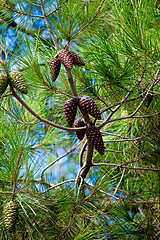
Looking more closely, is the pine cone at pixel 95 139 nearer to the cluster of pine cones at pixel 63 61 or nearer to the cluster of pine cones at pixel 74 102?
the cluster of pine cones at pixel 74 102

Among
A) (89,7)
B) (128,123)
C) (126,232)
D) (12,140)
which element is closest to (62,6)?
(89,7)

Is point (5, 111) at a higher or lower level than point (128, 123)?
higher

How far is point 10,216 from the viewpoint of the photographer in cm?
59

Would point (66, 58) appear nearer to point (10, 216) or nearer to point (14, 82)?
point (14, 82)

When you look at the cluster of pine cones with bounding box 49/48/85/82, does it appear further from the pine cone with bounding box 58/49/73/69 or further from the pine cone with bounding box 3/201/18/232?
the pine cone with bounding box 3/201/18/232

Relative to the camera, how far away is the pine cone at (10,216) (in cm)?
58

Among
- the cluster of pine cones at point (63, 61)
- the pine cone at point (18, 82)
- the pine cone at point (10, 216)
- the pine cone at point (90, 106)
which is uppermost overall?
the cluster of pine cones at point (63, 61)

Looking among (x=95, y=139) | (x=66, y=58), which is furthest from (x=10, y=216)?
(x=66, y=58)

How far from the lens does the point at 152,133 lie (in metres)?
0.85

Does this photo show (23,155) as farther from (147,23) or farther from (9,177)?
(147,23)

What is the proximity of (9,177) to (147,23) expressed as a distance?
19.2 inches

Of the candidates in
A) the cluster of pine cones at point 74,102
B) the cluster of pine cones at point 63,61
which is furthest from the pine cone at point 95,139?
the cluster of pine cones at point 63,61

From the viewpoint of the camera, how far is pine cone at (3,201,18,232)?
581 mm

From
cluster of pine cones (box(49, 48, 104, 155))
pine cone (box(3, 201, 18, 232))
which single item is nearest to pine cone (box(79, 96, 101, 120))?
cluster of pine cones (box(49, 48, 104, 155))
